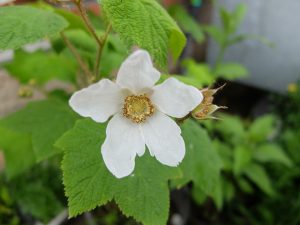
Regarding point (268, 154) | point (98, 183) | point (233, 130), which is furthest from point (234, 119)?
point (98, 183)

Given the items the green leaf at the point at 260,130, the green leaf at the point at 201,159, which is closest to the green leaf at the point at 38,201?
the green leaf at the point at 201,159

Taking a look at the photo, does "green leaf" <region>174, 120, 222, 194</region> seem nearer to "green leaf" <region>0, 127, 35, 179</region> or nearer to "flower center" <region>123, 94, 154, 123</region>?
"flower center" <region>123, 94, 154, 123</region>

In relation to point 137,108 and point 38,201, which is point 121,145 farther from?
point 38,201

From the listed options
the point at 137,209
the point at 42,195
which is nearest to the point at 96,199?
the point at 137,209

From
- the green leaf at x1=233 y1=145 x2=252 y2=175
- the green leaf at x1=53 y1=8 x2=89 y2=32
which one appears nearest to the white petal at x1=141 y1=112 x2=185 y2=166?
the green leaf at x1=53 y1=8 x2=89 y2=32

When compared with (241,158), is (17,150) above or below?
above

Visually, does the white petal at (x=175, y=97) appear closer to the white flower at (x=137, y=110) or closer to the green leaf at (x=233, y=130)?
the white flower at (x=137, y=110)
